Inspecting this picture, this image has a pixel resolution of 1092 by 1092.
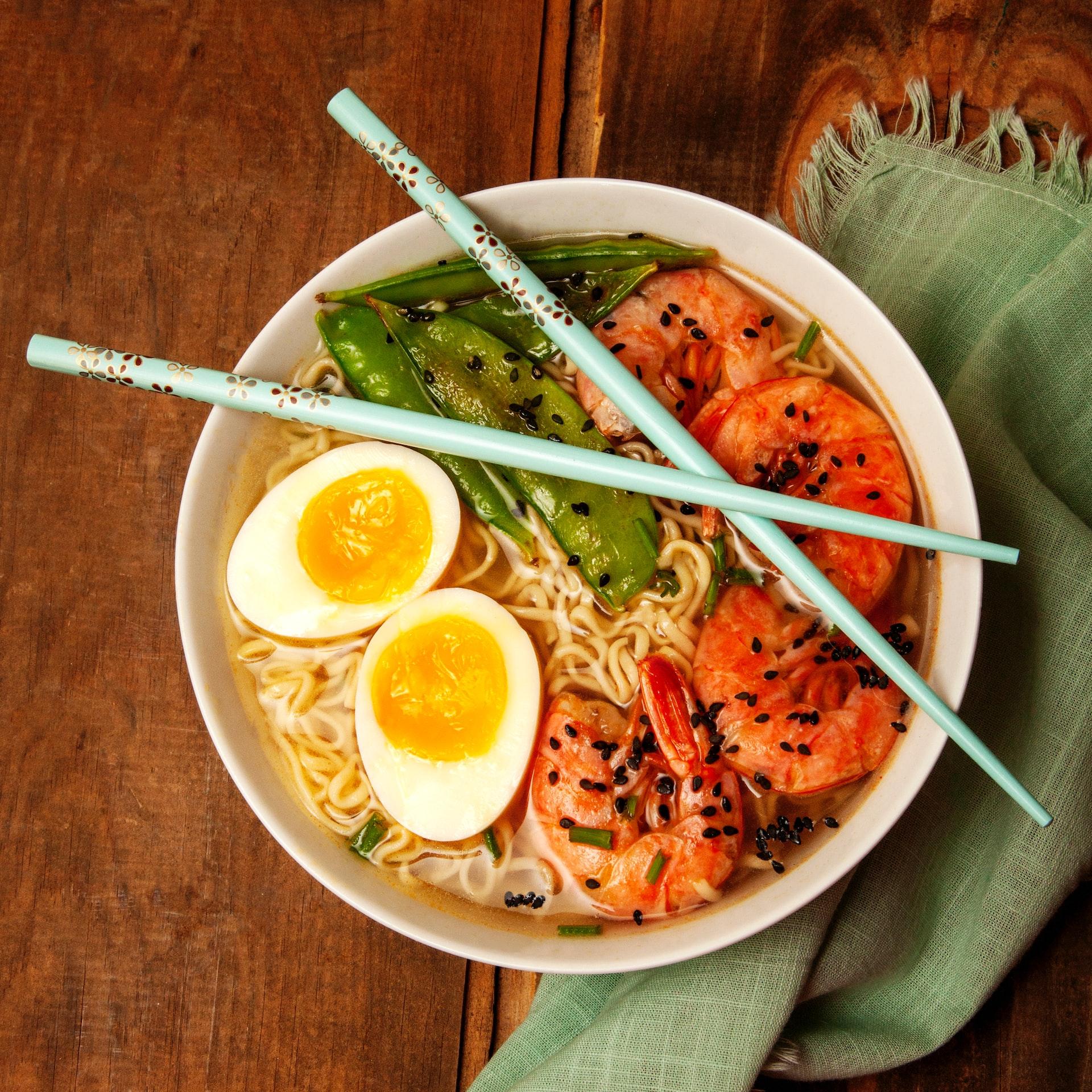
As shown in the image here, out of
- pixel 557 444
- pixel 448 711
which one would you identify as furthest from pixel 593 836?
pixel 557 444

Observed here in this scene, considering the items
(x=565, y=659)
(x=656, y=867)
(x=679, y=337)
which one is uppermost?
(x=679, y=337)

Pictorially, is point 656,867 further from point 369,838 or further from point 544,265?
point 544,265

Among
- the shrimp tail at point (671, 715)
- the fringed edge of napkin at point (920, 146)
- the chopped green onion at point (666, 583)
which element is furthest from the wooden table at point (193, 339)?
the chopped green onion at point (666, 583)

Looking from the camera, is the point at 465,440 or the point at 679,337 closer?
the point at 465,440

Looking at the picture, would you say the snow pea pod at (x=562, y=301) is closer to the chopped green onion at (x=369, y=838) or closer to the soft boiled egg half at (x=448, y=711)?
the soft boiled egg half at (x=448, y=711)

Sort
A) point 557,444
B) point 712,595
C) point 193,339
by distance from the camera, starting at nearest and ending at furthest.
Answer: point 557,444
point 712,595
point 193,339

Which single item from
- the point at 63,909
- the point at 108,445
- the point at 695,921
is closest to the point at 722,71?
the point at 108,445

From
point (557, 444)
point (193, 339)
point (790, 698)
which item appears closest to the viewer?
point (557, 444)

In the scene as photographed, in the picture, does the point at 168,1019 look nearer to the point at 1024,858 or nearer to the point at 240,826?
the point at 240,826
